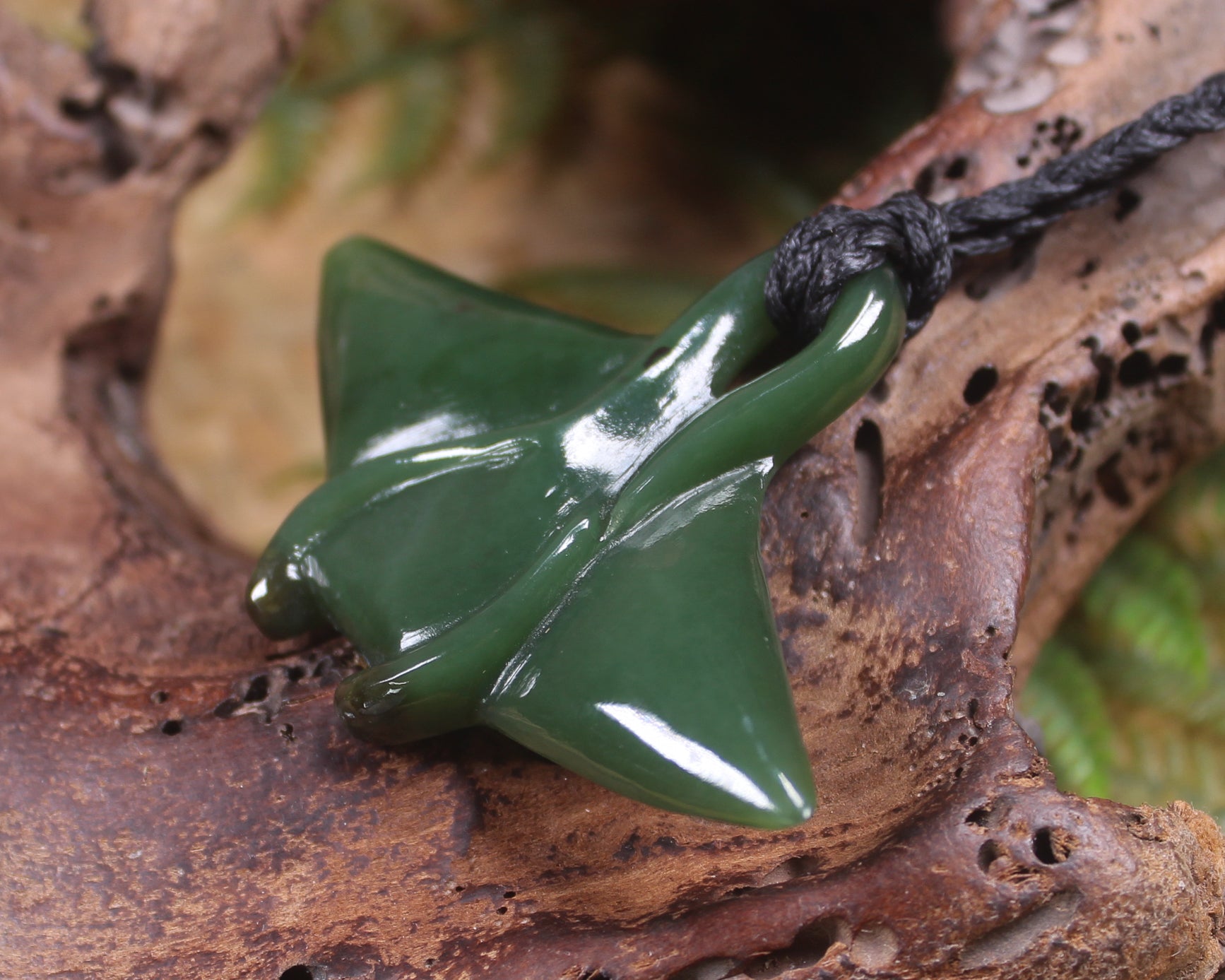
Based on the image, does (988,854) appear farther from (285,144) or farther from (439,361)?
(285,144)

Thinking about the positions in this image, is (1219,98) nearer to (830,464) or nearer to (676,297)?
(830,464)

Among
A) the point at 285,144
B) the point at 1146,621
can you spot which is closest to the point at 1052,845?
the point at 1146,621

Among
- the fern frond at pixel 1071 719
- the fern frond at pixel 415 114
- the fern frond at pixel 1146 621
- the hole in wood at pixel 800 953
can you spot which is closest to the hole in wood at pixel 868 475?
the hole in wood at pixel 800 953

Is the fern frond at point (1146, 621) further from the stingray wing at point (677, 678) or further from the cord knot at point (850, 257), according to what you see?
the stingray wing at point (677, 678)

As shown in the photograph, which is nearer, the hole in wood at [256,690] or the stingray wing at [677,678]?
the stingray wing at [677,678]

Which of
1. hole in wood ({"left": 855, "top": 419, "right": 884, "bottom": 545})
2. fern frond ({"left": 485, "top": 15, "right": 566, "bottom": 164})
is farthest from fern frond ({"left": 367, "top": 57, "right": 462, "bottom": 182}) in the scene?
hole in wood ({"left": 855, "top": 419, "right": 884, "bottom": 545})

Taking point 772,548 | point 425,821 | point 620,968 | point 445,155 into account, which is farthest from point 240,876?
point 445,155
